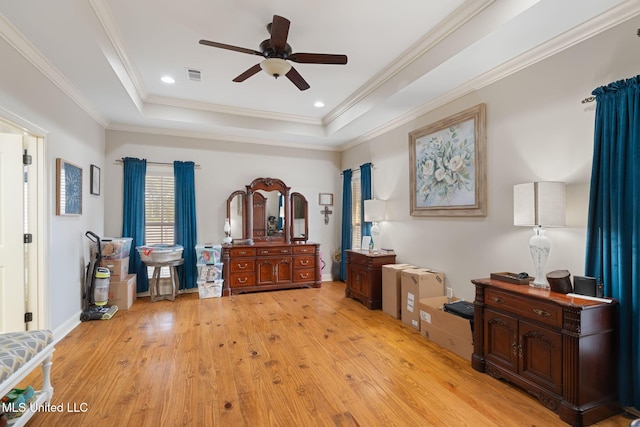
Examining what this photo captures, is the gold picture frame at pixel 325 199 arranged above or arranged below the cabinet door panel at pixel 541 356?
above

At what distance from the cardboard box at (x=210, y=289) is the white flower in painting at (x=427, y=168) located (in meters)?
3.61

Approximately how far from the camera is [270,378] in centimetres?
252

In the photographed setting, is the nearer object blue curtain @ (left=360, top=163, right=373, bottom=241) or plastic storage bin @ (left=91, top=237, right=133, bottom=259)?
plastic storage bin @ (left=91, top=237, right=133, bottom=259)

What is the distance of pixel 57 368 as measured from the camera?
267cm

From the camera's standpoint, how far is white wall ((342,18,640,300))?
2.38 metres

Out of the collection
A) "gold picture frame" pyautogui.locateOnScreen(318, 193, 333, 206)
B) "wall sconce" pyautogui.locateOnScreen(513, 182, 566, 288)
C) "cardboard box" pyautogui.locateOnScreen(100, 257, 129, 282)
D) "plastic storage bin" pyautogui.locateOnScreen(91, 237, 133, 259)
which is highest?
"gold picture frame" pyautogui.locateOnScreen(318, 193, 333, 206)

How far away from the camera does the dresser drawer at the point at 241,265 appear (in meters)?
5.23

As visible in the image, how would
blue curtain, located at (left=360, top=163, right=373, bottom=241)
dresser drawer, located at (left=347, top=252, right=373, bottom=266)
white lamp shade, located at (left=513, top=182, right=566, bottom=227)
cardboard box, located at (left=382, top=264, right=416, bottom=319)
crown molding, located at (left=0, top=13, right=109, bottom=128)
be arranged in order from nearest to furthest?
white lamp shade, located at (left=513, top=182, right=566, bottom=227), crown molding, located at (left=0, top=13, right=109, bottom=128), cardboard box, located at (left=382, top=264, right=416, bottom=319), dresser drawer, located at (left=347, top=252, right=373, bottom=266), blue curtain, located at (left=360, top=163, right=373, bottom=241)

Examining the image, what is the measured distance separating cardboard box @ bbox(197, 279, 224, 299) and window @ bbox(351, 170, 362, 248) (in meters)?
2.56

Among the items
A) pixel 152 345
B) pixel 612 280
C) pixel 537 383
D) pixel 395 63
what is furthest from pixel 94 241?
pixel 612 280

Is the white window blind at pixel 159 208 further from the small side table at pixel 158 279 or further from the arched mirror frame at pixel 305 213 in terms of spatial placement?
the arched mirror frame at pixel 305 213

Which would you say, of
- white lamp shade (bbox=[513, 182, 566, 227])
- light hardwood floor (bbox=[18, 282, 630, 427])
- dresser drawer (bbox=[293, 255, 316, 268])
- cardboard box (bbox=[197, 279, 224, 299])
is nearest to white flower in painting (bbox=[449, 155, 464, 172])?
white lamp shade (bbox=[513, 182, 566, 227])

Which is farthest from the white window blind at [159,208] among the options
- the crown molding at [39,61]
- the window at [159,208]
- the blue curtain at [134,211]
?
the crown molding at [39,61]

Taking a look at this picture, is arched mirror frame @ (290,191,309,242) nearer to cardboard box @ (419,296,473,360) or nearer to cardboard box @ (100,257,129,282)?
cardboard box @ (100,257,129,282)
